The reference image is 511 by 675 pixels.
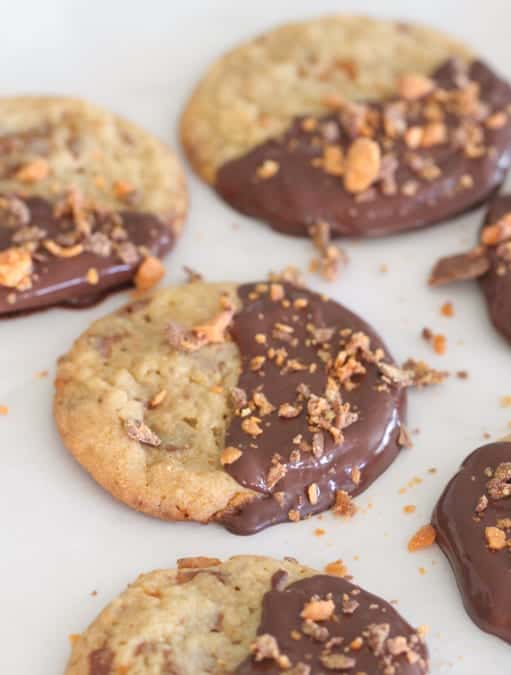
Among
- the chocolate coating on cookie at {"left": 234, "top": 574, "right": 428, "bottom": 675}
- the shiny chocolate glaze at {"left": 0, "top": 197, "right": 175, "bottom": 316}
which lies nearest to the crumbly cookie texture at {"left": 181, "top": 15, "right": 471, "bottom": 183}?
the shiny chocolate glaze at {"left": 0, "top": 197, "right": 175, "bottom": 316}

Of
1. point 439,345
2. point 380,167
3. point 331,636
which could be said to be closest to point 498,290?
point 439,345

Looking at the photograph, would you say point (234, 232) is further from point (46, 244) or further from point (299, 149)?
point (46, 244)

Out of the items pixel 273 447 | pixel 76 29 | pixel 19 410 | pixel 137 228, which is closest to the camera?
pixel 273 447

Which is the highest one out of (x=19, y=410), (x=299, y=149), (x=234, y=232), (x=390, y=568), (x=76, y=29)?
(x=76, y=29)

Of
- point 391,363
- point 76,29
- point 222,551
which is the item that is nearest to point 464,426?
point 391,363

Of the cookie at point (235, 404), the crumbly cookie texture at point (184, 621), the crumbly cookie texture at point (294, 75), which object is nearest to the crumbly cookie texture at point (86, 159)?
the crumbly cookie texture at point (294, 75)

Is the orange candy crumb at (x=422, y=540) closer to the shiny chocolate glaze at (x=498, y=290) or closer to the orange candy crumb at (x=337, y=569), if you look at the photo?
the orange candy crumb at (x=337, y=569)
